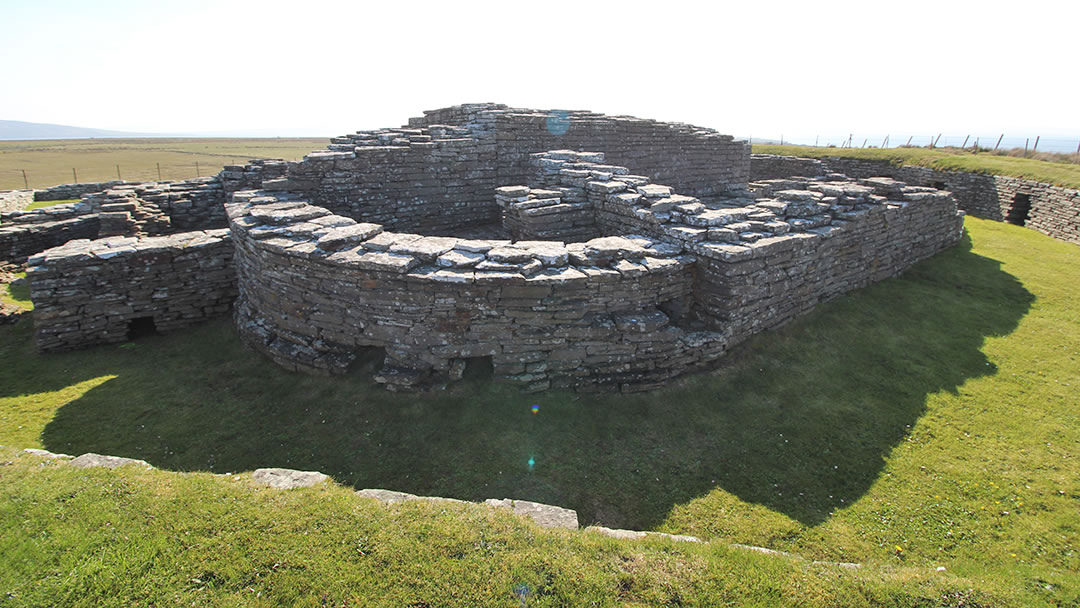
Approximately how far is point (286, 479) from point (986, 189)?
27.8 metres

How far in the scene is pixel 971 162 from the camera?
23.2m

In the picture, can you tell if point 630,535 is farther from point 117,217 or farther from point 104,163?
point 104,163

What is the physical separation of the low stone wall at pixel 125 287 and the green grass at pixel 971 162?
91.0 feet

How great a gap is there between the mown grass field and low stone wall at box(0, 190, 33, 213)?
11.3m

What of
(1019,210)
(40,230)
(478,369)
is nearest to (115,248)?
(40,230)

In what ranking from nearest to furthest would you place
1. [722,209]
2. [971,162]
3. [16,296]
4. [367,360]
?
1. [367,360]
2. [722,209]
3. [16,296]
4. [971,162]

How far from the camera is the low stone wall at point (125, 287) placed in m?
9.30

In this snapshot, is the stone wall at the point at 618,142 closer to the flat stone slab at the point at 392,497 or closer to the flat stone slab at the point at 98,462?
the flat stone slab at the point at 392,497

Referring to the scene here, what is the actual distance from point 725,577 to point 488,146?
37.9 feet

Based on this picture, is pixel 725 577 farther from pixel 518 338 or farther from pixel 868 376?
pixel 868 376

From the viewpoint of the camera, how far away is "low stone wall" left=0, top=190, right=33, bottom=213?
17.5 m

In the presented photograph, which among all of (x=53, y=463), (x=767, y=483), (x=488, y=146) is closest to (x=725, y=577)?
(x=767, y=483)

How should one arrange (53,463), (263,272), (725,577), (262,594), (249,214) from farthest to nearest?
(249,214) < (263,272) < (53,463) < (725,577) < (262,594)

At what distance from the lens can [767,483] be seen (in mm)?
6387
